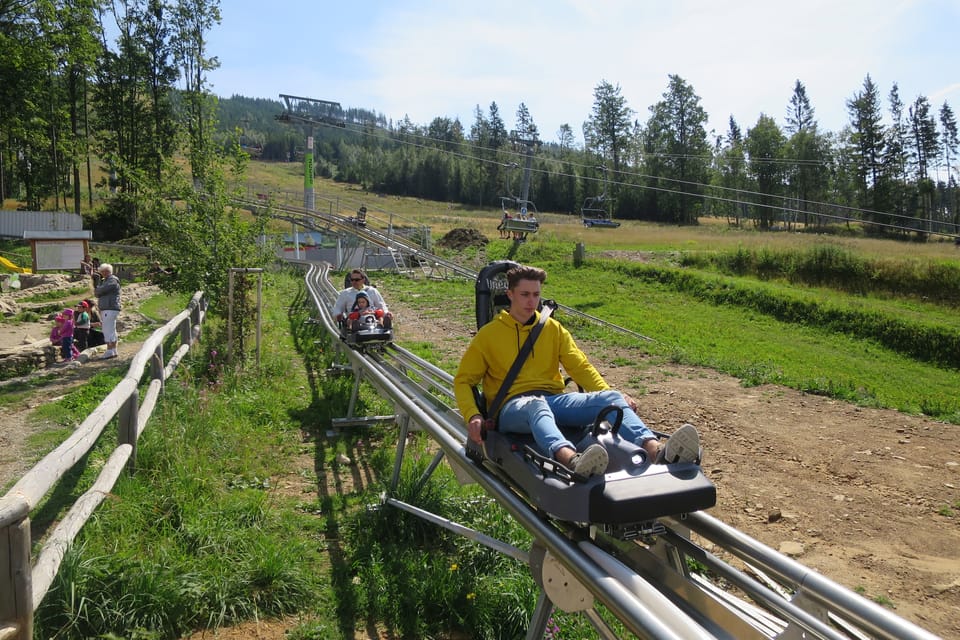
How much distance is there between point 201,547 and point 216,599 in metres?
0.49

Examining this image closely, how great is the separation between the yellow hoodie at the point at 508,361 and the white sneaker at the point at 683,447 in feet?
2.80

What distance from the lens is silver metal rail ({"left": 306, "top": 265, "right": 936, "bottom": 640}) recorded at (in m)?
2.18

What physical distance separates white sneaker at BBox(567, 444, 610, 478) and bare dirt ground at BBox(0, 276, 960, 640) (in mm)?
1969

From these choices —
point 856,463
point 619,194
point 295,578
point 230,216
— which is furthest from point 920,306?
point 619,194

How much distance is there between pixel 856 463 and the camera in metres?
7.32

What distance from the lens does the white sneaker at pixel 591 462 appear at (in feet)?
8.84

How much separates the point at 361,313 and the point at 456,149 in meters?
113

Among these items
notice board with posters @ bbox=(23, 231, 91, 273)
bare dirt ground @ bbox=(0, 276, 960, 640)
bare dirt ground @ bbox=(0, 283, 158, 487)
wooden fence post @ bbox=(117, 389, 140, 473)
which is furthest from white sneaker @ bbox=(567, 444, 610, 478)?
notice board with posters @ bbox=(23, 231, 91, 273)

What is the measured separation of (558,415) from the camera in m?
3.54

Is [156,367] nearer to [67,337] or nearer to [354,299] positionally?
[354,299]

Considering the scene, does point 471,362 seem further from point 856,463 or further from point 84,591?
point 856,463

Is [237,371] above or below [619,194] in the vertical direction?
below

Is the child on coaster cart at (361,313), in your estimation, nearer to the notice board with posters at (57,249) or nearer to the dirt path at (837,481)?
the dirt path at (837,481)

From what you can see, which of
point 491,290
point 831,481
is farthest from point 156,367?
point 831,481
